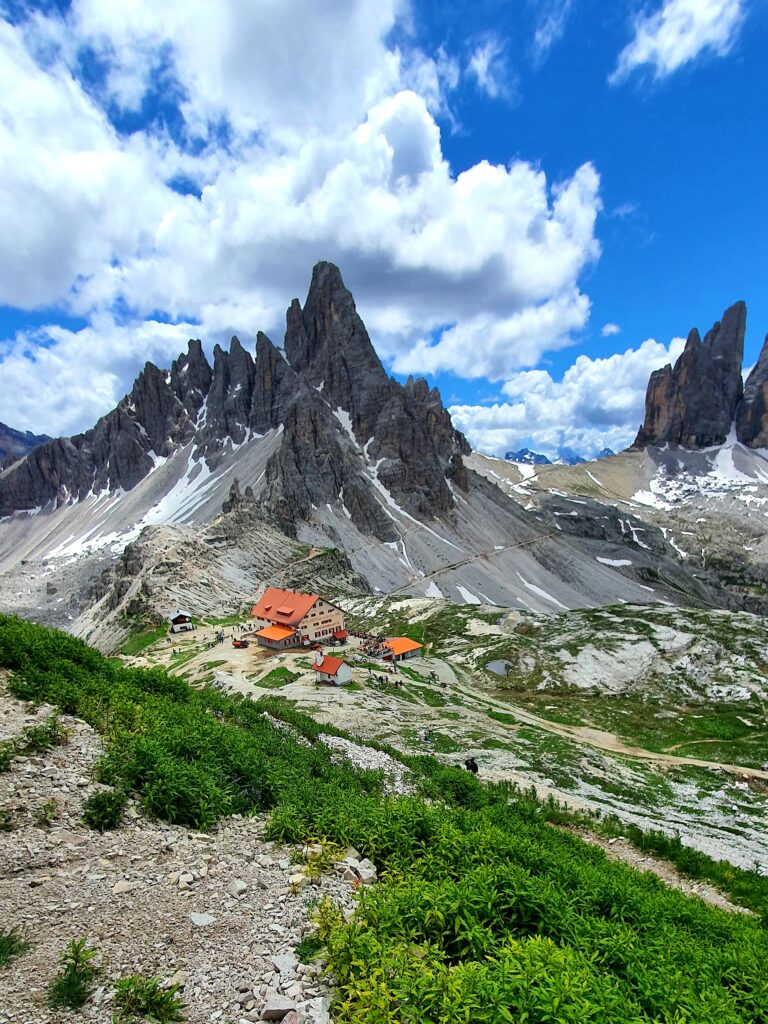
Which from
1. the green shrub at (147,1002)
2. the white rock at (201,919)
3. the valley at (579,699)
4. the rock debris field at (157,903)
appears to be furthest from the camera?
the valley at (579,699)

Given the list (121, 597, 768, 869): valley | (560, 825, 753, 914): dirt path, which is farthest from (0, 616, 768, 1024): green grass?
(121, 597, 768, 869): valley

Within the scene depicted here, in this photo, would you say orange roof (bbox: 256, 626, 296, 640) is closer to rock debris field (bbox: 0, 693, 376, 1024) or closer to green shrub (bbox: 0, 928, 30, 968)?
rock debris field (bbox: 0, 693, 376, 1024)

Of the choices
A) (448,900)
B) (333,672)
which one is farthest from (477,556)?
(448,900)

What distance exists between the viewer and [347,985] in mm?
6484

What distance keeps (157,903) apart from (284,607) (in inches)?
2212

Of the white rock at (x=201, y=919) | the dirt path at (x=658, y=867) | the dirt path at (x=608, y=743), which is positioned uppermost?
the dirt path at (x=608, y=743)

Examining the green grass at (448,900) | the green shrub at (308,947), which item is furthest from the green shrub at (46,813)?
the green shrub at (308,947)

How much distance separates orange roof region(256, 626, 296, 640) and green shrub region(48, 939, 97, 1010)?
53.5 m

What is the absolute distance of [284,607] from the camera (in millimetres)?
63375

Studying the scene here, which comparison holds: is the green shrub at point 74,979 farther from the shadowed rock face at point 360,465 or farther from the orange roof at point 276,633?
the shadowed rock face at point 360,465

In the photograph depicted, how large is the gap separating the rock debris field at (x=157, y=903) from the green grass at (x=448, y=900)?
588 millimetres

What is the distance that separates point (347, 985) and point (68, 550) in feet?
751

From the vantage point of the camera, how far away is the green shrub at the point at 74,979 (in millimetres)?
6129

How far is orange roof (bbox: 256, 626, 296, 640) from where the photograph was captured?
59256 mm
